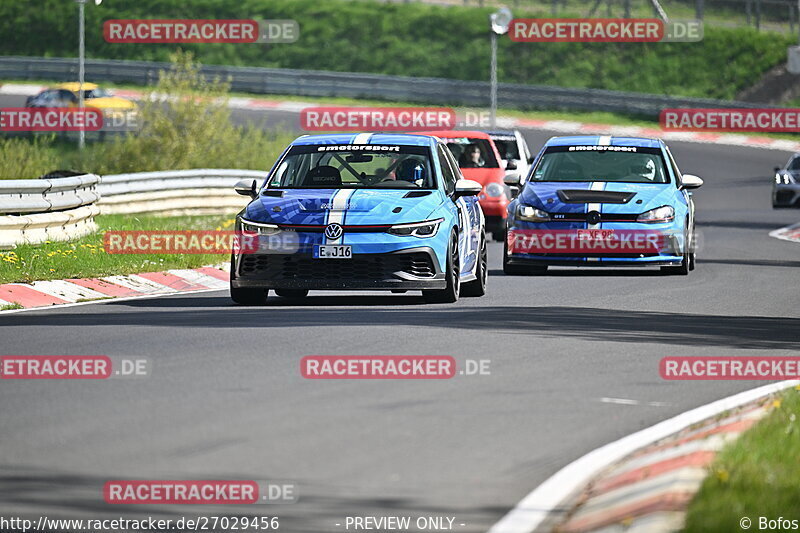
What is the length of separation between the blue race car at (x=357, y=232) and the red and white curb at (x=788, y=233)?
15.6 meters

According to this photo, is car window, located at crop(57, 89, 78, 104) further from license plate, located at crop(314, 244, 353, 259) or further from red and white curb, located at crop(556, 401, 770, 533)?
red and white curb, located at crop(556, 401, 770, 533)

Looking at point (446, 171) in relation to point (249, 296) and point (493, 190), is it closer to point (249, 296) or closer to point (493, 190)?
point (249, 296)

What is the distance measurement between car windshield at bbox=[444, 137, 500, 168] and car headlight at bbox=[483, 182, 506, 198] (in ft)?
1.86

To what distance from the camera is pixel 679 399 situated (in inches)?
401

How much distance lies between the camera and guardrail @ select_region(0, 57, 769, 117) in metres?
55.0

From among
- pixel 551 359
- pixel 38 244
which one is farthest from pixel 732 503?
pixel 38 244

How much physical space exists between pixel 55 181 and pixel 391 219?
6.03 metres
